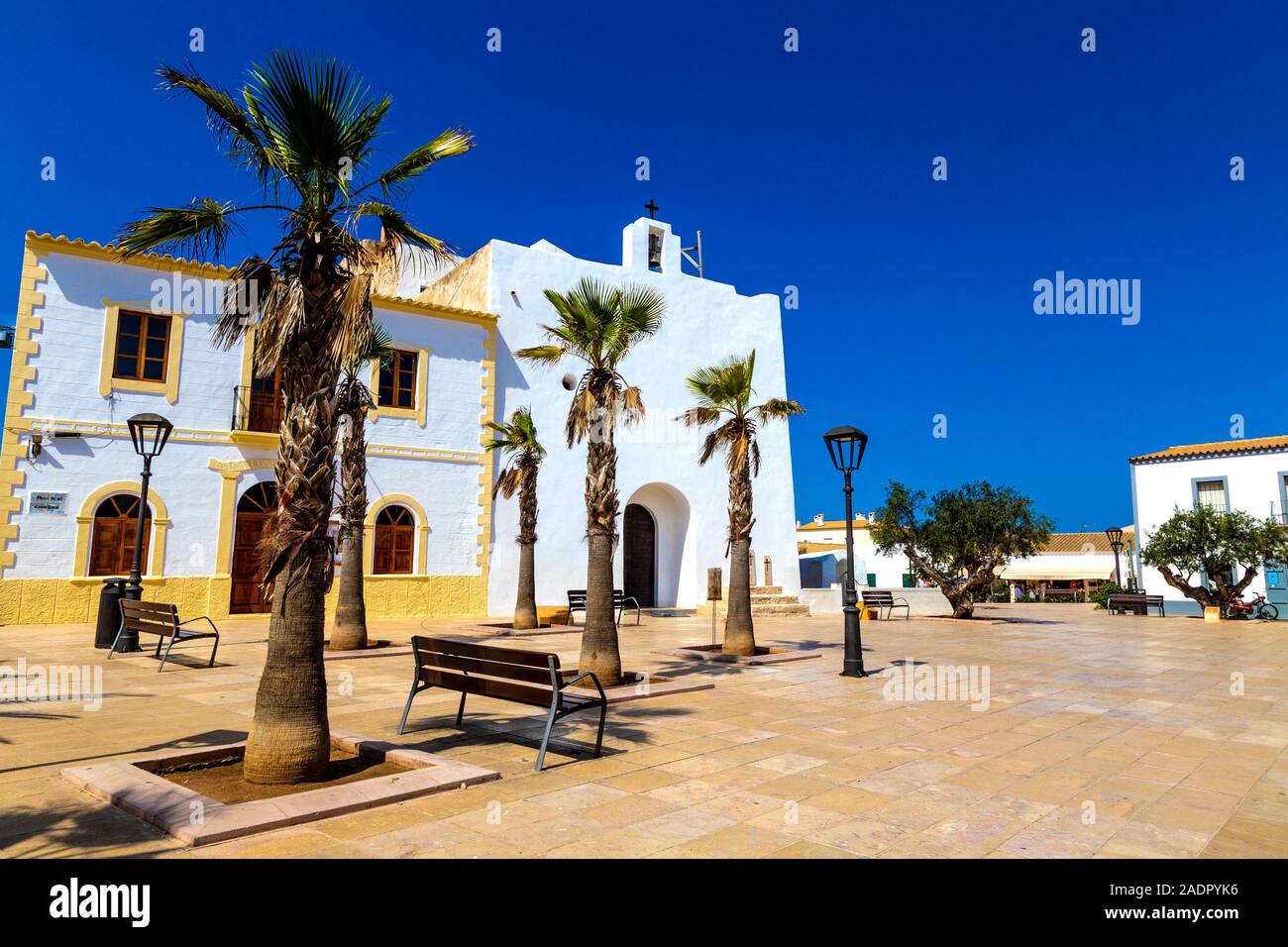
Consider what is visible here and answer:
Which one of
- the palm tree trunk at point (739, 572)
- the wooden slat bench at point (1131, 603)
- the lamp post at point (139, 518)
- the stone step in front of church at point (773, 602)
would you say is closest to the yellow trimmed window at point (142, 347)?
the lamp post at point (139, 518)

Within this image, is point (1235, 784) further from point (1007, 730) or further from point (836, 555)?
point (836, 555)

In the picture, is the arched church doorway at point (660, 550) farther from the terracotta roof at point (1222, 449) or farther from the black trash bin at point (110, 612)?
the terracotta roof at point (1222, 449)

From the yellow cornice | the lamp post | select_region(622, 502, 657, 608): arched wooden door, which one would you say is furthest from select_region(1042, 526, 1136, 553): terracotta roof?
the lamp post

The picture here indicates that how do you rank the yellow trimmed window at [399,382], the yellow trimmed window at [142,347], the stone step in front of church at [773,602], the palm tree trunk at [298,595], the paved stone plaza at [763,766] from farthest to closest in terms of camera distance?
the stone step in front of church at [773,602]
the yellow trimmed window at [399,382]
the yellow trimmed window at [142,347]
the palm tree trunk at [298,595]
the paved stone plaza at [763,766]

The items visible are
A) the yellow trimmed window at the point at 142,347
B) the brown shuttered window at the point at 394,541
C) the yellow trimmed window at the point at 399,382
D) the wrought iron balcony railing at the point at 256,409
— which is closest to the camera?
the yellow trimmed window at the point at 142,347

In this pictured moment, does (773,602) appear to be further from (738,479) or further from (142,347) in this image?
(142,347)

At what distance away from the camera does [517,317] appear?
72.3 ft

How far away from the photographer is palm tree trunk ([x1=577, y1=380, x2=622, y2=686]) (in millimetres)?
9211

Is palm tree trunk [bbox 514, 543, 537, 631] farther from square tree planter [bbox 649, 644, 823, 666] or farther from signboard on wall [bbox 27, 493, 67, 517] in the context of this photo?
signboard on wall [bbox 27, 493, 67, 517]

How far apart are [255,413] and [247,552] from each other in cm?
311

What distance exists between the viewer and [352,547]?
1240 cm

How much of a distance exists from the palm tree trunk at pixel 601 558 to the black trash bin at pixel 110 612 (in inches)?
290

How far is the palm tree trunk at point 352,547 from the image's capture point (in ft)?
40.9

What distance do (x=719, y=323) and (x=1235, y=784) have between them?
72.7 ft
